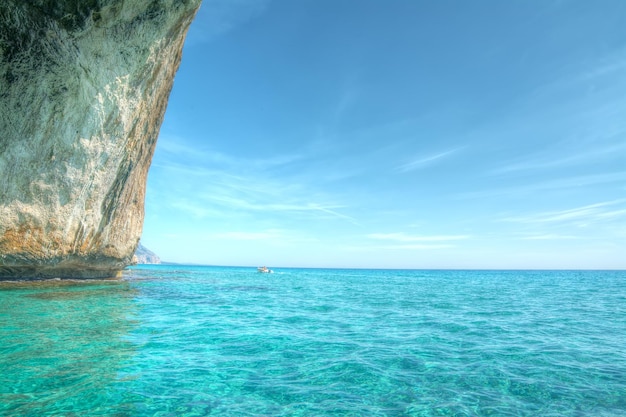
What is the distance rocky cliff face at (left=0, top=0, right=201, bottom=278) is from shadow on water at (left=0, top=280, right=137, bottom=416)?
5.31 meters

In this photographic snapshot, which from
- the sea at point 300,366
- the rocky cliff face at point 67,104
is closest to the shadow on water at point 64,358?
the sea at point 300,366

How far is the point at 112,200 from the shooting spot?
23.6m

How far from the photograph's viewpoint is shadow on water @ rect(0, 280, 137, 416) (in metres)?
5.54

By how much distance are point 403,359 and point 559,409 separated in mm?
3398

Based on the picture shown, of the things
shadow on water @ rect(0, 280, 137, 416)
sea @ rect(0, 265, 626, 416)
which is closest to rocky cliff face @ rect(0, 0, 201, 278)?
shadow on water @ rect(0, 280, 137, 416)

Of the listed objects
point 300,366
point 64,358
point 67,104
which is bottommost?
point 300,366

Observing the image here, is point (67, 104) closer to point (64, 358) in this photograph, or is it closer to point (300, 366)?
point (64, 358)

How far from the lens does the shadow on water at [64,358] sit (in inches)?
218

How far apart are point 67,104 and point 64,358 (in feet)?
49.0

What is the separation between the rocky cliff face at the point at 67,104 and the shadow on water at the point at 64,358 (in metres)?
5.31

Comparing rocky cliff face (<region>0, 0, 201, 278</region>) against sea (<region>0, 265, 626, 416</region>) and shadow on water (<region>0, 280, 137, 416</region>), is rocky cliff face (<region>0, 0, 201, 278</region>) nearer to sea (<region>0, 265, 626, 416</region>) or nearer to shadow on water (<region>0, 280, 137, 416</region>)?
shadow on water (<region>0, 280, 137, 416</region>)

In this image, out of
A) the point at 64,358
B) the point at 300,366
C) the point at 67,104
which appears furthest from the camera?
the point at 67,104

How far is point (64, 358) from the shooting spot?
7781 millimetres

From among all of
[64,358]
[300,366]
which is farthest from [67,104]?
[300,366]
